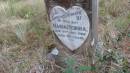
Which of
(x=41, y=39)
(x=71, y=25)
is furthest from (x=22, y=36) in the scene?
(x=71, y=25)

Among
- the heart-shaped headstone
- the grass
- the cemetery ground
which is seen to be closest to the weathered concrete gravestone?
the heart-shaped headstone

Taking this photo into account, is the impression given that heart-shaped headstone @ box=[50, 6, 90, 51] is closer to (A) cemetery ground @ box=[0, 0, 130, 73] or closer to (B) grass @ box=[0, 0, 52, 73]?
(A) cemetery ground @ box=[0, 0, 130, 73]

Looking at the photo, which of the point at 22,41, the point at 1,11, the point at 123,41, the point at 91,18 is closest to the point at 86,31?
Answer: the point at 91,18

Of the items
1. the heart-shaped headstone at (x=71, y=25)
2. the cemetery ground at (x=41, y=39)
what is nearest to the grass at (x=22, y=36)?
the cemetery ground at (x=41, y=39)

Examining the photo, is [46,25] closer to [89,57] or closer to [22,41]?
[22,41]

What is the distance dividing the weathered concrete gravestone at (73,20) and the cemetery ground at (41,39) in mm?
135

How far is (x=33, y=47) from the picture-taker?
280cm

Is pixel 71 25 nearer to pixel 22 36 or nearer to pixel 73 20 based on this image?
pixel 73 20

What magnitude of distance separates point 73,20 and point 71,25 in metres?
0.05

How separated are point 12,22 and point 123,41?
3.55 ft

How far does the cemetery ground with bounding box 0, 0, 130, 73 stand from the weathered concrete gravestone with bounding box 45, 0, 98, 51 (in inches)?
5.3

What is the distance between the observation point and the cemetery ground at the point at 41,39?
2.37 meters

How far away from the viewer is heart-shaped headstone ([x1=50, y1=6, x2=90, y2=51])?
2.37 meters

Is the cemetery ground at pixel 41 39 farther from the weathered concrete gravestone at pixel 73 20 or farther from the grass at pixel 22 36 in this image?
the weathered concrete gravestone at pixel 73 20
